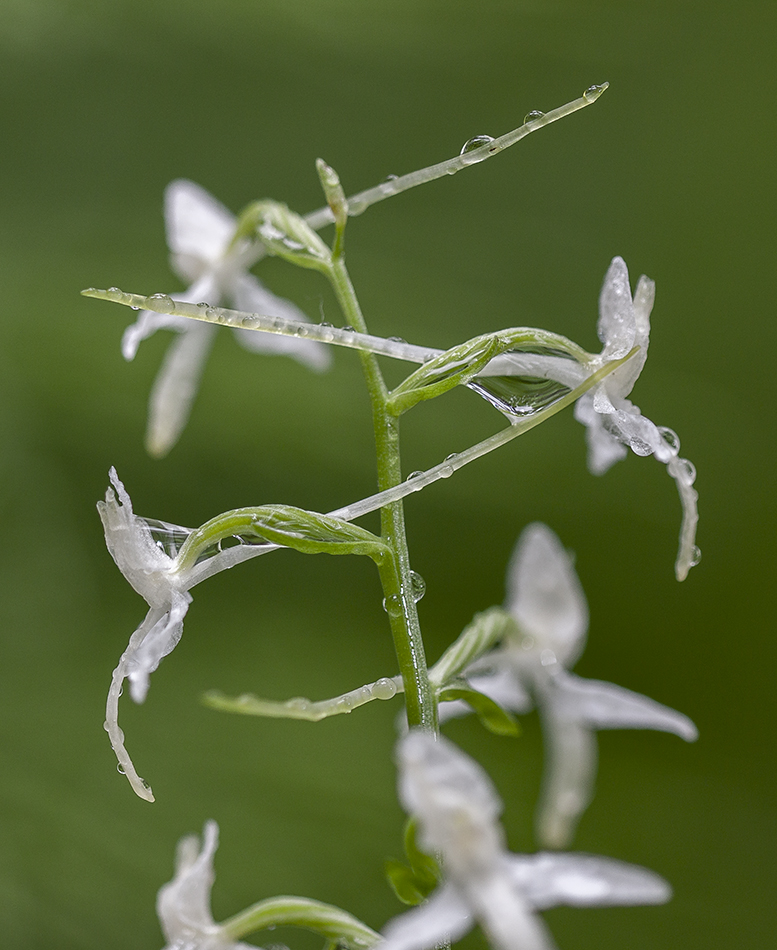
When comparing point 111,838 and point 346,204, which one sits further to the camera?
point 111,838

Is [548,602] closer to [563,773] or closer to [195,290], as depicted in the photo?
[563,773]

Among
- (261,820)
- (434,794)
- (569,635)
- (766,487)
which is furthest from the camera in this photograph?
(766,487)

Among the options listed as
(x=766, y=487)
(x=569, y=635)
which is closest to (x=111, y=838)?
(x=569, y=635)

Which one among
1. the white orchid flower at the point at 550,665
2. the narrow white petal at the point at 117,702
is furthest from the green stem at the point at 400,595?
the white orchid flower at the point at 550,665

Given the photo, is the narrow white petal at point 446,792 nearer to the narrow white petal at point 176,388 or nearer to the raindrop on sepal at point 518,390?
the raindrop on sepal at point 518,390

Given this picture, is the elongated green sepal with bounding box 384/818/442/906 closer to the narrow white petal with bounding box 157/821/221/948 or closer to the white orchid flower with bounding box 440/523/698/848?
the narrow white petal with bounding box 157/821/221/948

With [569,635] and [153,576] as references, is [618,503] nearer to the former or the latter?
[569,635]

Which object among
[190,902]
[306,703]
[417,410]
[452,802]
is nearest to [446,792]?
[452,802]
